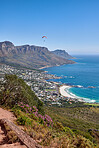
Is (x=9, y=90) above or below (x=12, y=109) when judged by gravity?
above

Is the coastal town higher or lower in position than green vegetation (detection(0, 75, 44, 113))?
lower

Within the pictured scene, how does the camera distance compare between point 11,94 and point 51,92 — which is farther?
point 51,92

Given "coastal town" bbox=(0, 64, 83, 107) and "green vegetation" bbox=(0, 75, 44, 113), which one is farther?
"coastal town" bbox=(0, 64, 83, 107)

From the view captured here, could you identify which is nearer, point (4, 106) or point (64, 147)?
point (64, 147)

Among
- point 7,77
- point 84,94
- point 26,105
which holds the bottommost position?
point 84,94

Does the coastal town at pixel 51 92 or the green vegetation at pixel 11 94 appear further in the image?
the coastal town at pixel 51 92

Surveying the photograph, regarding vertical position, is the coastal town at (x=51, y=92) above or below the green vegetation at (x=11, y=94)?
below

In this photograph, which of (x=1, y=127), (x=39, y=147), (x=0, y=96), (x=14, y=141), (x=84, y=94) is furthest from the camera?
(x=84, y=94)

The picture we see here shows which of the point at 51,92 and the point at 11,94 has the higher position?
the point at 11,94

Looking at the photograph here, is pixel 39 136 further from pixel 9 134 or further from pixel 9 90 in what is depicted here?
pixel 9 90

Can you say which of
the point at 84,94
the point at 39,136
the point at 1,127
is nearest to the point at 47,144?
the point at 39,136

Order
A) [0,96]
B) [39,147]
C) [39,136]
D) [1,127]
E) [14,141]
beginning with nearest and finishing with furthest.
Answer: [39,147], [14,141], [39,136], [1,127], [0,96]
